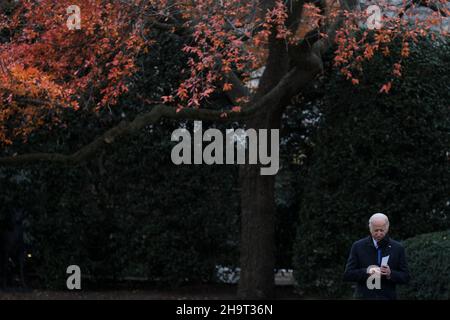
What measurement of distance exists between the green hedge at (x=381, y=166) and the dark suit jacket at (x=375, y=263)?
18.8 feet

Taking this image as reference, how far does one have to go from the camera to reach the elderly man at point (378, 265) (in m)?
6.02

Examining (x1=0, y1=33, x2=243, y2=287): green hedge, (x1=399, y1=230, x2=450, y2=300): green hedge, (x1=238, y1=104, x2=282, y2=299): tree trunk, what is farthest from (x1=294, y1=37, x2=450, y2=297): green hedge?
(x1=399, y1=230, x2=450, y2=300): green hedge

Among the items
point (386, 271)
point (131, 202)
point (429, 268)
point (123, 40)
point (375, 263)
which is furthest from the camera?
point (131, 202)

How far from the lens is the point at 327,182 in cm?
1212

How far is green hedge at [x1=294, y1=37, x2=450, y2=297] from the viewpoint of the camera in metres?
11.8

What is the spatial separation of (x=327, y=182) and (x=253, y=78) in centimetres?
235

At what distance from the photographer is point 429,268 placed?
9516 mm

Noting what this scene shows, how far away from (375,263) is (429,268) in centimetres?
370

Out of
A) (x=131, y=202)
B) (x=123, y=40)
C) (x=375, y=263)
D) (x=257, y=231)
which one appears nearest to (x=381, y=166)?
(x=257, y=231)

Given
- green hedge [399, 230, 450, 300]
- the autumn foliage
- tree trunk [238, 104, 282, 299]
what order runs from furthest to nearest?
tree trunk [238, 104, 282, 299], the autumn foliage, green hedge [399, 230, 450, 300]

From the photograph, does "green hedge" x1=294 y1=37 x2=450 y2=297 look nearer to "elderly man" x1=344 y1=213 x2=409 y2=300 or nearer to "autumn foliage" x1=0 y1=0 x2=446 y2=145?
"autumn foliage" x1=0 y1=0 x2=446 y2=145

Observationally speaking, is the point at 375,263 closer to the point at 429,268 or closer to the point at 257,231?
the point at 429,268
